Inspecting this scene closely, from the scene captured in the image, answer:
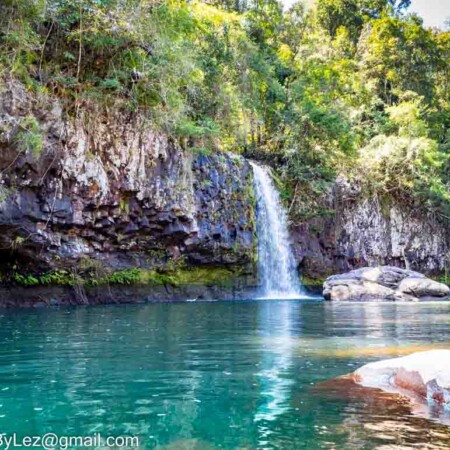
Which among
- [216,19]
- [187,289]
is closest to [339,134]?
[216,19]

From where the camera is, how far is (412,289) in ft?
66.8

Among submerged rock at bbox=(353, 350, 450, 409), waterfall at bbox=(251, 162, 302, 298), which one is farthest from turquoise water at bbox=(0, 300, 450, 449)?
waterfall at bbox=(251, 162, 302, 298)

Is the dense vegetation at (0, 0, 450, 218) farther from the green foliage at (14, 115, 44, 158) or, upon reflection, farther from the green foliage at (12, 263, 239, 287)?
the green foliage at (12, 263, 239, 287)

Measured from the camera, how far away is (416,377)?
4672 mm

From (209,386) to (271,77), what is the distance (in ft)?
75.1

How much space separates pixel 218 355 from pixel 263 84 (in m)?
21.2

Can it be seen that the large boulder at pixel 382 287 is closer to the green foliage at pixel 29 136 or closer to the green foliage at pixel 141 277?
the green foliage at pixel 141 277

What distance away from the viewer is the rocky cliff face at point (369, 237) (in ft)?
84.0

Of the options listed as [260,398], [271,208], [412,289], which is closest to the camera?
[260,398]

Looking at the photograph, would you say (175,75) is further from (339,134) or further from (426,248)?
(426,248)

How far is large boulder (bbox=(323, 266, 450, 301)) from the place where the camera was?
66.4 ft

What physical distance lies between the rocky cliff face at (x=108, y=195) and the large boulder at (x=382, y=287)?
146 inches

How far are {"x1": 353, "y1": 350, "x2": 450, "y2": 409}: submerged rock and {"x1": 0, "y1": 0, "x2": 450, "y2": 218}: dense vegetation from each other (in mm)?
12405

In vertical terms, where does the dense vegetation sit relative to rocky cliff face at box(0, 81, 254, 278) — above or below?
above
